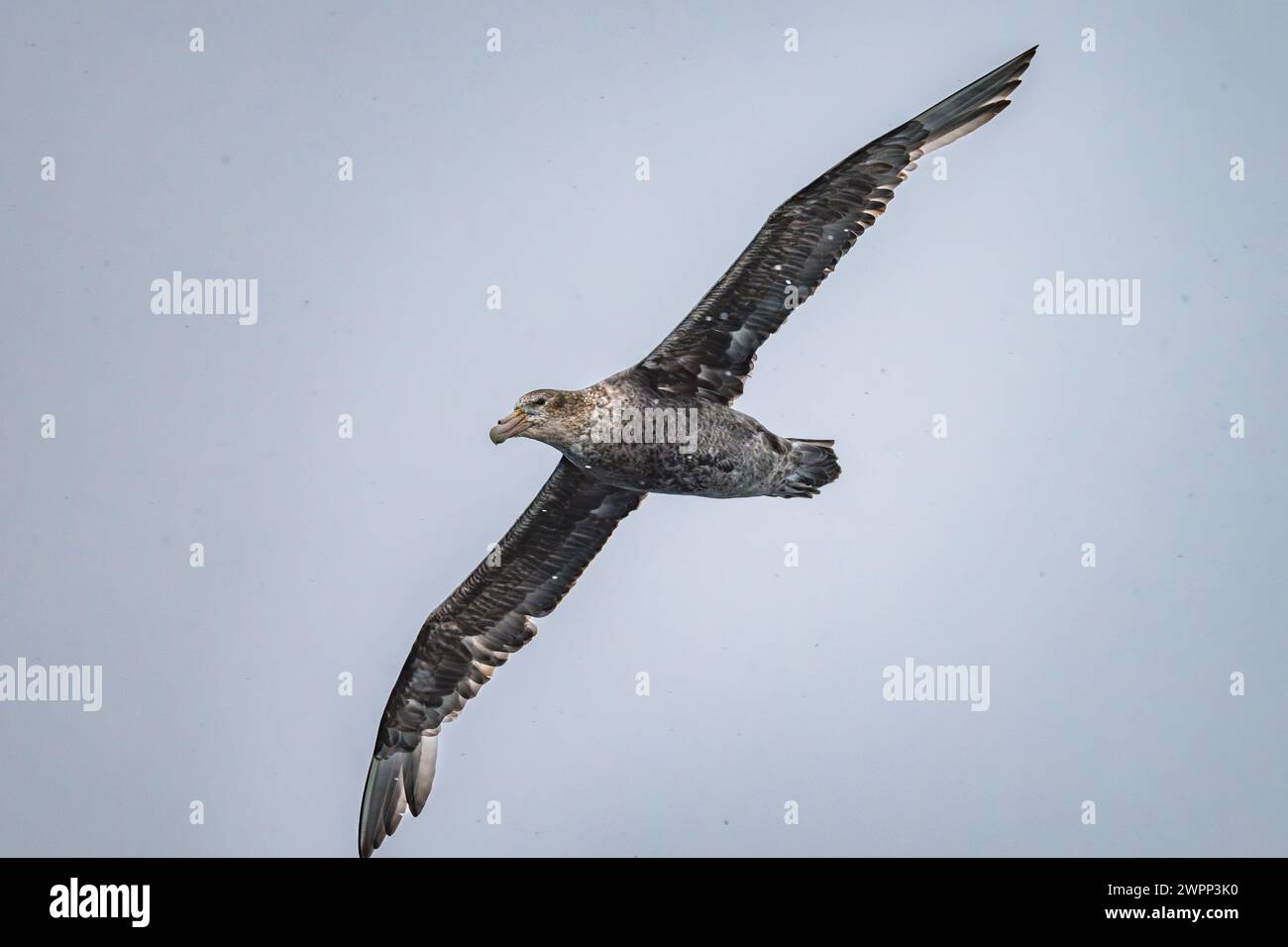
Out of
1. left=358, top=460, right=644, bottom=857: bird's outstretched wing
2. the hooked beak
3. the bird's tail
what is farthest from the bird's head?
the bird's tail

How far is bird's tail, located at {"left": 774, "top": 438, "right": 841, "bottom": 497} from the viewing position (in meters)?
11.6

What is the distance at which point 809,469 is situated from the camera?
11.6m

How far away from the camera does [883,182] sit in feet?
37.7

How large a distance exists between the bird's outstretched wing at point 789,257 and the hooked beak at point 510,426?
865 mm

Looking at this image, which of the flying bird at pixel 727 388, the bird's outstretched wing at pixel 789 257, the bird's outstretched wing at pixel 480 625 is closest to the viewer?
the flying bird at pixel 727 388

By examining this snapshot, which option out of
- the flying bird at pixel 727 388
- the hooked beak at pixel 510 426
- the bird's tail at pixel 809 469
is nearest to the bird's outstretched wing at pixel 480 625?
the flying bird at pixel 727 388

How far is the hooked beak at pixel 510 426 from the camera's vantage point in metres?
11.0

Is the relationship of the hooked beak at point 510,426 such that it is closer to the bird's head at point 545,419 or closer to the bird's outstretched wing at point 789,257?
the bird's head at point 545,419

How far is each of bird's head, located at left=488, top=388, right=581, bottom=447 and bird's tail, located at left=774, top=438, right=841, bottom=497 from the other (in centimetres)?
153

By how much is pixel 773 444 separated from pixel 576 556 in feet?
6.44

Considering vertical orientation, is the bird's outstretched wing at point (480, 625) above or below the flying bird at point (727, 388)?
below
